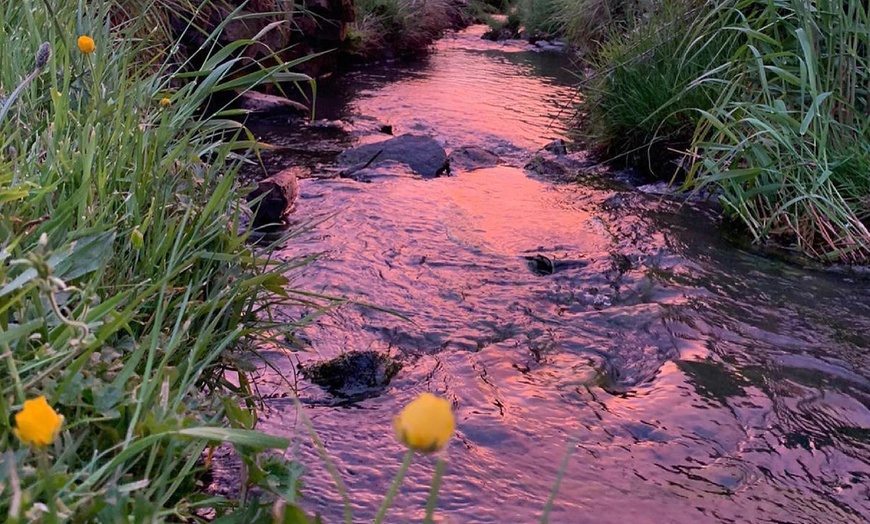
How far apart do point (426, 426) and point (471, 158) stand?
17.9 feet

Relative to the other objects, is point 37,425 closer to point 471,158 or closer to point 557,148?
point 471,158

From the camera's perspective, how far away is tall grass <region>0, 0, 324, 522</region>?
3.09 feet

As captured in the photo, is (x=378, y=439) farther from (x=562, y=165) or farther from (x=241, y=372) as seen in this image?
(x=562, y=165)

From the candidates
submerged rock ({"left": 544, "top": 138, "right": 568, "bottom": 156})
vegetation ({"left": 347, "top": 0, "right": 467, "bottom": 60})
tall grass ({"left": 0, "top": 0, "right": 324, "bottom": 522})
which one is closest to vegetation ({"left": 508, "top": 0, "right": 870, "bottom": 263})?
submerged rock ({"left": 544, "top": 138, "right": 568, "bottom": 156})

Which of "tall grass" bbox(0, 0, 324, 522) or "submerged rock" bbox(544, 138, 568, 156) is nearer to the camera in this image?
"tall grass" bbox(0, 0, 324, 522)

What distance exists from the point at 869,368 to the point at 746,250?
1272 mm

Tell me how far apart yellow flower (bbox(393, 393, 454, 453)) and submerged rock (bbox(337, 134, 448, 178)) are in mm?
4950

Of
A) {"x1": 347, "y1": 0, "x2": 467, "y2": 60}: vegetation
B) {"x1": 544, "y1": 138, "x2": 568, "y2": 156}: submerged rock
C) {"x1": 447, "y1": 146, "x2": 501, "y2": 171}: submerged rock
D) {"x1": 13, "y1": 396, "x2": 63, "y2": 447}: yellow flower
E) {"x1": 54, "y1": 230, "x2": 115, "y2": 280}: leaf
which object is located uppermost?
{"x1": 13, "y1": 396, "x2": 63, "y2": 447}: yellow flower

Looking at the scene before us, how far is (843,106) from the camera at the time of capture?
13.0 feet

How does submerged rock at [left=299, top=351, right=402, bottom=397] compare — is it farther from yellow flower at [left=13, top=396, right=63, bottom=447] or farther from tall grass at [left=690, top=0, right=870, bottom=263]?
tall grass at [left=690, top=0, right=870, bottom=263]

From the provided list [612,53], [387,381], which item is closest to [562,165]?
[612,53]

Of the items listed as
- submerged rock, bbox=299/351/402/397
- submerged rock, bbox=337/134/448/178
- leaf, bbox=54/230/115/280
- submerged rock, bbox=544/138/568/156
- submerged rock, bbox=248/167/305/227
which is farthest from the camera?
submerged rock, bbox=544/138/568/156

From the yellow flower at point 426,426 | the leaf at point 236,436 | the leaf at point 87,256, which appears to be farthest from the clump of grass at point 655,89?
the yellow flower at point 426,426

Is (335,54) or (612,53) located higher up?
(612,53)
